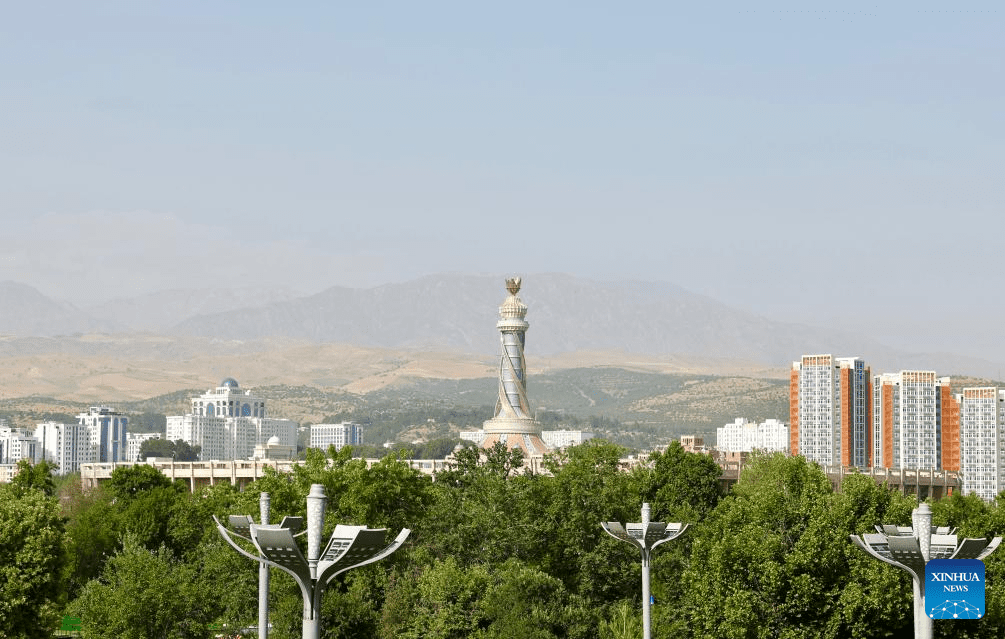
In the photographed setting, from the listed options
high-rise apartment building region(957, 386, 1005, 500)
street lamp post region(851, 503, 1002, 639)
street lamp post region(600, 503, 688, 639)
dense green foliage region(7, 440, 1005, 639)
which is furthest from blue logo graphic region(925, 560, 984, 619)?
high-rise apartment building region(957, 386, 1005, 500)

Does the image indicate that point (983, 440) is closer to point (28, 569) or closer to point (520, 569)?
point (520, 569)

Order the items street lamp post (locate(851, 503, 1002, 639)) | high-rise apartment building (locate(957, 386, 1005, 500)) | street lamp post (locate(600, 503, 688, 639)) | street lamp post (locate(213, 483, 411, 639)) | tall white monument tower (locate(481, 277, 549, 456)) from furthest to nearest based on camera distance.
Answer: high-rise apartment building (locate(957, 386, 1005, 500))
tall white monument tower (locate(481, 277, 549, 456))
street lamp post (locate(600, 503, 688, 639))
street lamp post (locate(851, 503, 1002, 639))
street lamp post (locate(213, 483, 411, 639))

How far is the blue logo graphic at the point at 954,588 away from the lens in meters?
34.3

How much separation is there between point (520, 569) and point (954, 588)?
1005 inches

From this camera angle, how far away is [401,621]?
60312mm

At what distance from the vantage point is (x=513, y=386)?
130m

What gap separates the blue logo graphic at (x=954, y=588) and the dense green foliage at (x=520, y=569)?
1688 centimetres

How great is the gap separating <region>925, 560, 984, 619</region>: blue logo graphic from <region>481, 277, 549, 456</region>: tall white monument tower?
90.9 metres

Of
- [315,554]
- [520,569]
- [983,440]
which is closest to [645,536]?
[520,569]

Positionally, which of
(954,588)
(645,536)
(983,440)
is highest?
(954,588)

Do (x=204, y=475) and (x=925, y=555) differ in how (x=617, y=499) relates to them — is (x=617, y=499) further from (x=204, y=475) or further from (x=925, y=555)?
(x=204, y=475)

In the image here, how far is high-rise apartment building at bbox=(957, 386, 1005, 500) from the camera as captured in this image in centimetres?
17575

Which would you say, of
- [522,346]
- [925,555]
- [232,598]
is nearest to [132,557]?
[232,598]

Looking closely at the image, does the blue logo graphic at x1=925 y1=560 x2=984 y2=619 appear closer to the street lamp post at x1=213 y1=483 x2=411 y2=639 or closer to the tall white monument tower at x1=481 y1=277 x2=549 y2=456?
the street lamp post at x1=213 y1=483 x2=411 y2=639
